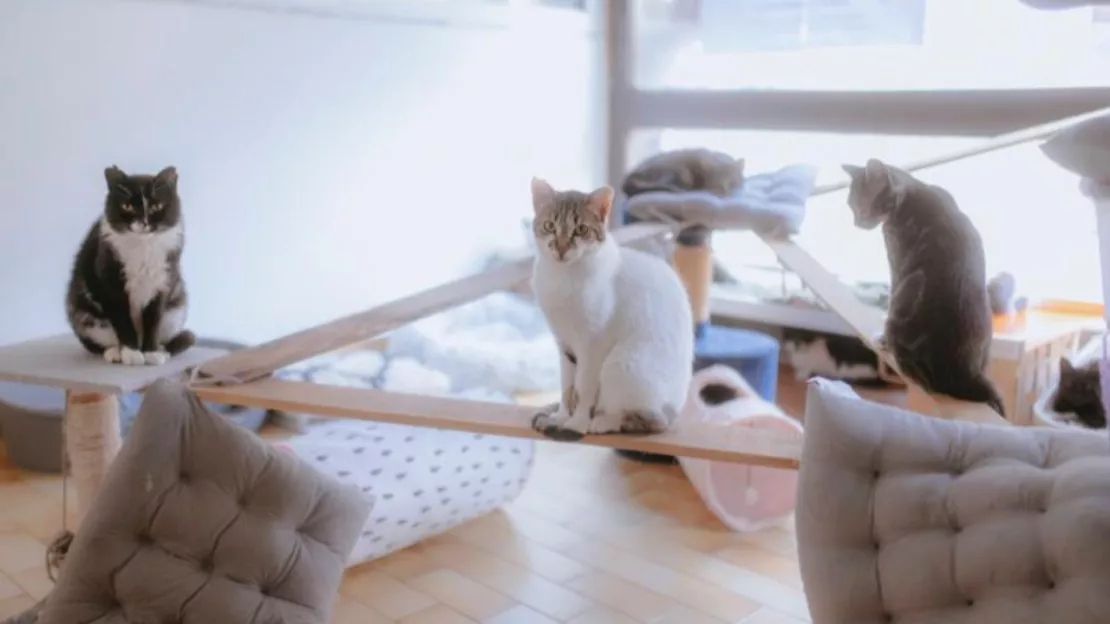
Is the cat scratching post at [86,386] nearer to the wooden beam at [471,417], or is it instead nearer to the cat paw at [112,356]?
the cat paw at [112,356]

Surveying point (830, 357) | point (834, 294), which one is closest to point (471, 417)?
point (834, 294)

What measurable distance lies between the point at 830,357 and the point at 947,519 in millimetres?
2181

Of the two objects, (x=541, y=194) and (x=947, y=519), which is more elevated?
(x=541, y=194)

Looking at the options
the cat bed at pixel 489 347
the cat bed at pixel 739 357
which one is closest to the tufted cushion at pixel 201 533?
the cat bed at pixel 739 357

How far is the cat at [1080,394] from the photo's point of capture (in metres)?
2.42

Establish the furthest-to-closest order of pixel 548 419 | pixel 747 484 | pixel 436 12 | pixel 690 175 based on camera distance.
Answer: pixel 436 12 → pixel 690 175 → pixel 747 484 → pixel 548 419

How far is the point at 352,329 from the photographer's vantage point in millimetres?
1894

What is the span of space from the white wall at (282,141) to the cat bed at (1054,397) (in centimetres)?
196

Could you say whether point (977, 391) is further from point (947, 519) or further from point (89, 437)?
point (89, 437)

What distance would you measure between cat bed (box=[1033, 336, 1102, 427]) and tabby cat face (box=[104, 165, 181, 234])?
1.87 meters

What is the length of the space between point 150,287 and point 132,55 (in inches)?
47.3

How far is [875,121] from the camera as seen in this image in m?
3.27

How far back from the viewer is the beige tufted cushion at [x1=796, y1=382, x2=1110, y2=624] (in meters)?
1.16

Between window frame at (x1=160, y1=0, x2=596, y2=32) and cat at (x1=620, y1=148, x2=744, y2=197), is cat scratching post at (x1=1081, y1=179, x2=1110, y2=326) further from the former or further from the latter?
window frame at (x1=160, y1=0, x2=596, y2=32)
